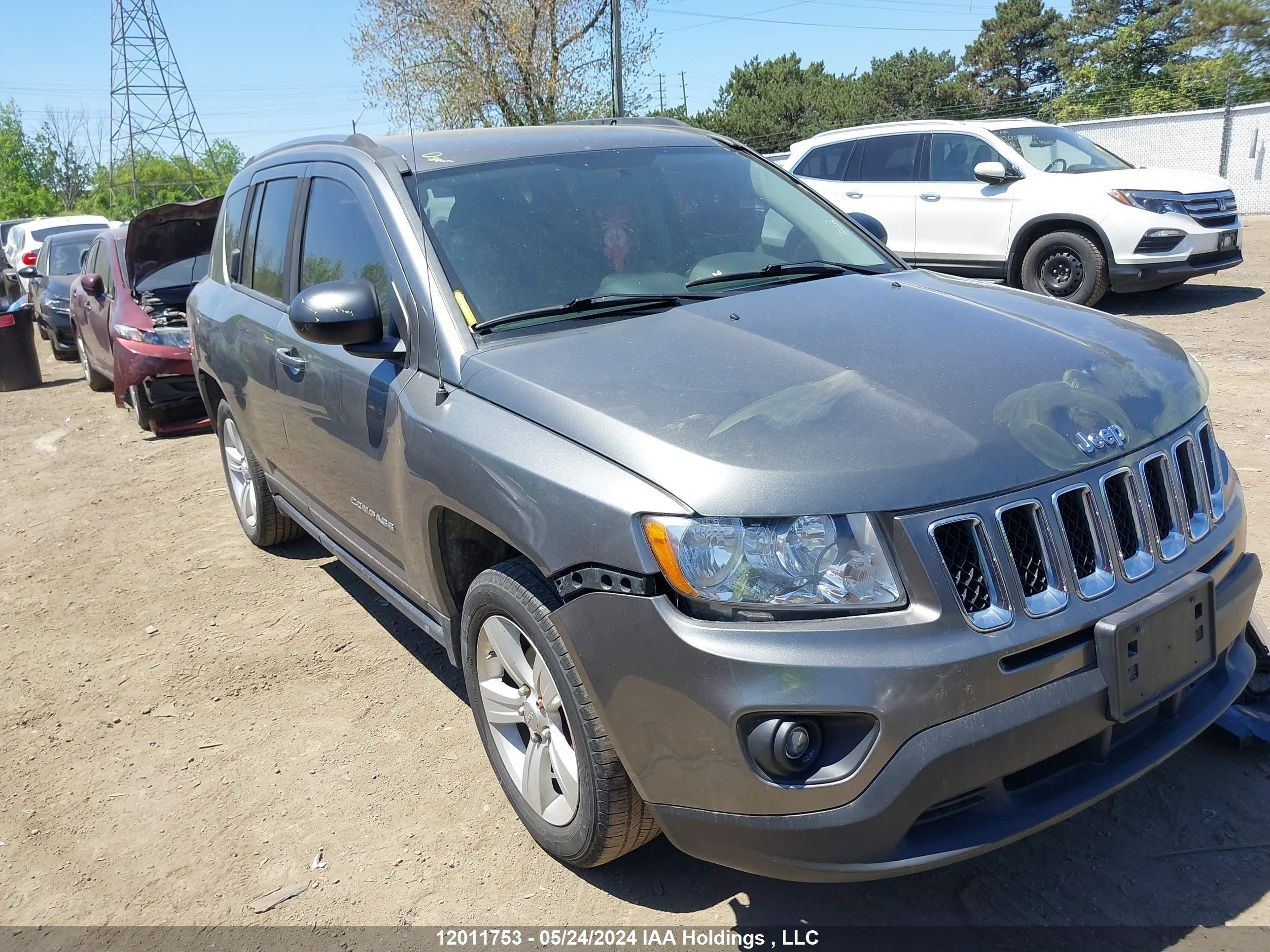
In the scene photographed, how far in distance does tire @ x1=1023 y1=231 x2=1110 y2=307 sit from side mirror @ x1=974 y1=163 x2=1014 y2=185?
0.70 m

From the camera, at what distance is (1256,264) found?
13.0 m

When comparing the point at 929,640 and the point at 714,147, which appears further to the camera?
the point at 714,147

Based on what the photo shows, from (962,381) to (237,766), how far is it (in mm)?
2746

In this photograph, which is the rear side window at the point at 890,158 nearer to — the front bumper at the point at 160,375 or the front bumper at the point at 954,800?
the front bumper at the point at 160,375

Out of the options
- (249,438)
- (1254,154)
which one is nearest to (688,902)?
(249,438)

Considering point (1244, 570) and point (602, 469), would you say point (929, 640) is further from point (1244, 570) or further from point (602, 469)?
point (1244, 570)

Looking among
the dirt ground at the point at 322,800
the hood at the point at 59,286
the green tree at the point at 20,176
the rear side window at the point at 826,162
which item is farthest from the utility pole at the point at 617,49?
the green tree at the point at 20,176

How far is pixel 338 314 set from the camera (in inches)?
123

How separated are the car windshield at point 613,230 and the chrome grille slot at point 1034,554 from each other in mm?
1375

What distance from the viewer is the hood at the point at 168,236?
9000 mm

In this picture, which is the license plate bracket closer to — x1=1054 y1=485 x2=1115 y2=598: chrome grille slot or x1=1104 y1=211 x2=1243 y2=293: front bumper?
x1=1054 y1=485 x2=1115 y2=598: chrome grille slot

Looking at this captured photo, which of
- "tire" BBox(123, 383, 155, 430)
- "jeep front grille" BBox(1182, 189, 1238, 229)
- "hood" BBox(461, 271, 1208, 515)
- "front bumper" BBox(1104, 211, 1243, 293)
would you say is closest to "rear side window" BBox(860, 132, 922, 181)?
"front bumper" BBox(1104, 211, 1243, 293)

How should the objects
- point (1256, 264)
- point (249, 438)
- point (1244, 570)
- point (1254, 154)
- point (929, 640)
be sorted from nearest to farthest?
point (929, 640) → point (1244, 570) → point (249, 438) → point (1256, 264) → point (1254, 154)

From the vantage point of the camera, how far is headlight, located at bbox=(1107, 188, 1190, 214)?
991cm
